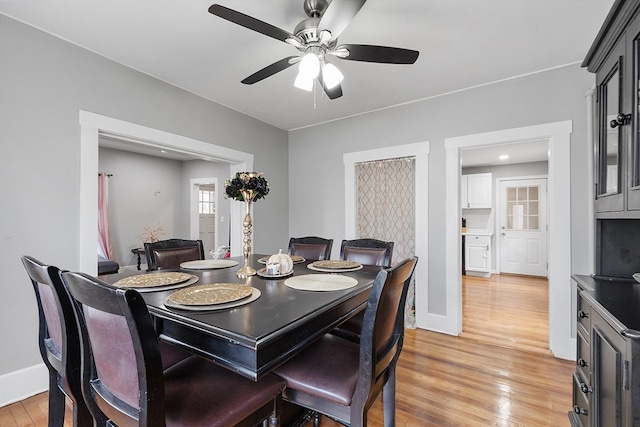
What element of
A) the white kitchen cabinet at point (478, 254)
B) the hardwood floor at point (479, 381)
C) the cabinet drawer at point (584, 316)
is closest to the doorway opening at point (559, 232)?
the hardwood floor at point (479, 381)

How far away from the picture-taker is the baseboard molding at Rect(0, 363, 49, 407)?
196 cm

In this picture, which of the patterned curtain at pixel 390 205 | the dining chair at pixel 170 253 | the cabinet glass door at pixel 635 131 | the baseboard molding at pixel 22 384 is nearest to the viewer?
the cabinet glass door at pixel 635 131

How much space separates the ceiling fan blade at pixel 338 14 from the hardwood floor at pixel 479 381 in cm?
223

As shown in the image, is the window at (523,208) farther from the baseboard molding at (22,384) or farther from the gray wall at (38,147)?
the baseboard molding at (22,384)

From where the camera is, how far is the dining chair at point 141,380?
2.76ft

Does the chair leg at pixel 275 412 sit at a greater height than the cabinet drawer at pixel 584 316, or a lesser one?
lesser

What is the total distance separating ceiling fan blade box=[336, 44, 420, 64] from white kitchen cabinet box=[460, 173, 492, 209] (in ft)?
18.2

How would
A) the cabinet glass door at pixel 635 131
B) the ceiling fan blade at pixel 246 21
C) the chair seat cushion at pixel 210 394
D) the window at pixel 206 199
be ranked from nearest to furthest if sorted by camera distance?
the chair seat cushion at pixel 210 394, the cabinet glass door at pixel 635 131, the ceiling fan blade at pixel 246 21, the window at pixel 206 199

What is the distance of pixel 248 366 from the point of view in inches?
36.3

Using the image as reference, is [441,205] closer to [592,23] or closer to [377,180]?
[377,180]

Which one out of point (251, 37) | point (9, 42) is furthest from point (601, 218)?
point (9, 42)

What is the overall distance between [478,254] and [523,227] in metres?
1.13

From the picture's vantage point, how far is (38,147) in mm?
2098

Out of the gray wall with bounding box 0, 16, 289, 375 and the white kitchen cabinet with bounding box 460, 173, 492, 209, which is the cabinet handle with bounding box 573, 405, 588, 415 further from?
the white kitchen cabinet with bounding box 460, 173, 492, 209
